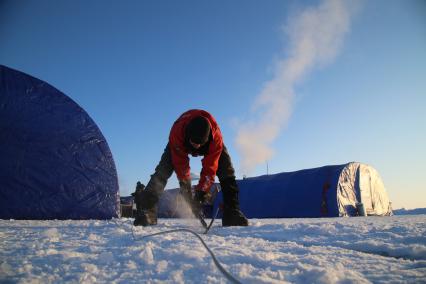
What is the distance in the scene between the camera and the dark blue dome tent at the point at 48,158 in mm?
3625

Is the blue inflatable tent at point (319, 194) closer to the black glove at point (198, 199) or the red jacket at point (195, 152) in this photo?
the black glove at point (198, 199)

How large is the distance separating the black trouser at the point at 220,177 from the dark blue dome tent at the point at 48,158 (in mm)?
1745

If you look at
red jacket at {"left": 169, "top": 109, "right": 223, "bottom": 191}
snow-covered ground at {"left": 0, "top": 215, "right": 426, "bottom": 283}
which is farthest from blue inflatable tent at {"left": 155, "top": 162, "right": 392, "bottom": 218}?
snow-covered ground at {"left": 0, "top": 215, "right": 426, "bottom": 283}

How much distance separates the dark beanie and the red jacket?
0.71ft

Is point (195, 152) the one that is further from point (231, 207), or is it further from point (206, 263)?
point (206, 263)

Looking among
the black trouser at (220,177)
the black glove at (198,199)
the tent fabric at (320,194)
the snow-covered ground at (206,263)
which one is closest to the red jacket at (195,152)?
the black glove at (198,199)

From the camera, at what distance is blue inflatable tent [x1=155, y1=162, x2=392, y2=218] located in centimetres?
751

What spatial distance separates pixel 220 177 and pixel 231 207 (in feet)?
1.20

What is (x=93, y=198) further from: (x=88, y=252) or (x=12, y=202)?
(x=88, y=252)

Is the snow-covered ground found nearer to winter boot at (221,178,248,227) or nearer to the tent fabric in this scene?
winter boot at (221,178,248,227)

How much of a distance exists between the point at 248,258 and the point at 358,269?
0.41 meters

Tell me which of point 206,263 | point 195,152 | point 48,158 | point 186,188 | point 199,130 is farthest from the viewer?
point 48,158

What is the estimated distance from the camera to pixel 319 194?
25.3ft

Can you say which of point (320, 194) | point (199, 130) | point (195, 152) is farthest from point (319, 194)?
point (199, 130)
